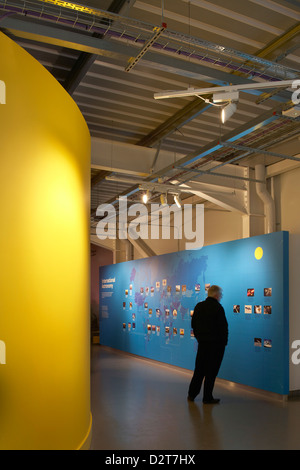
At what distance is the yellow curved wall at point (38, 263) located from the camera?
126 inches

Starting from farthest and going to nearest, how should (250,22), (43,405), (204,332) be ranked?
(204,332) < (250,22) < (43,405)

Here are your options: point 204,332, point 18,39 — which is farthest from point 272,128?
point 18,39

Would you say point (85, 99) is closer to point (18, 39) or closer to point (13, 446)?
point (18, 39)

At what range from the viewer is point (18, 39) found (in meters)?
5.24

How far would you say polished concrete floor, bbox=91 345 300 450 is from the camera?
15.6 ft

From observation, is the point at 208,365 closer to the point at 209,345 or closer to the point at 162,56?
the point at 209,345

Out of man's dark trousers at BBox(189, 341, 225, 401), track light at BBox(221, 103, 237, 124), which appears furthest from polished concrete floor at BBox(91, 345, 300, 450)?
track light at BBox(221, 103, 237, 124)

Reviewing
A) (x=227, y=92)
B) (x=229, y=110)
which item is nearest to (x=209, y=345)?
(x=229, y=110)

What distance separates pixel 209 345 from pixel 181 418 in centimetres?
121

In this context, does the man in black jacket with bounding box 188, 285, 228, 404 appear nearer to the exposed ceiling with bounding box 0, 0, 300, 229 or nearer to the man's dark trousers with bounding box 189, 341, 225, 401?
the man's dark trousers with bounding box 189, 341, 225, 401

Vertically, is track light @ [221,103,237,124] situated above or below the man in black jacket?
above

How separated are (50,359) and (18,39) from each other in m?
3.65

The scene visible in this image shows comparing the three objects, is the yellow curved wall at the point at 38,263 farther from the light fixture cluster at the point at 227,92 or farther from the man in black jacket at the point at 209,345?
the man in black jacket at the point at 209,345

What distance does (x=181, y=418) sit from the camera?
5750 mm
